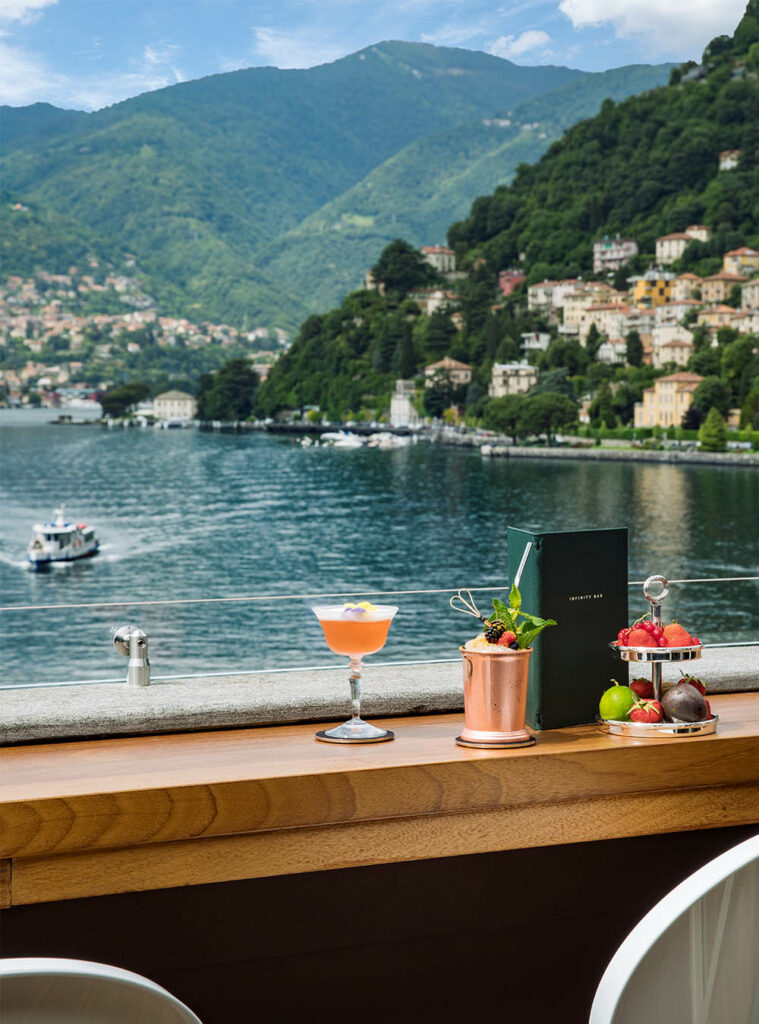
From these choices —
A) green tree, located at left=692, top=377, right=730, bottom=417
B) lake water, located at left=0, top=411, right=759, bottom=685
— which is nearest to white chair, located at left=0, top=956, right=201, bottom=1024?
lake water, located at left=0, top=411, right=759, bottom=685

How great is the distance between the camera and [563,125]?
74938 millimetres

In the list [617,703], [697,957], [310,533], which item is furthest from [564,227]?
[697,957]

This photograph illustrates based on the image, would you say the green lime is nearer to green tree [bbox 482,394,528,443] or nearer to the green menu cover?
the green menu cover

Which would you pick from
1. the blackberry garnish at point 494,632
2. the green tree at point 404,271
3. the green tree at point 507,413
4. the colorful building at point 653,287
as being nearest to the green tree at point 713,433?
the green tree at point 507,413

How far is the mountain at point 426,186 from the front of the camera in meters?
71.6

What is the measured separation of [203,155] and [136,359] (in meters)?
16.9

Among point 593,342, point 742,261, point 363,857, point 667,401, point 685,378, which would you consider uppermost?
point 742,261

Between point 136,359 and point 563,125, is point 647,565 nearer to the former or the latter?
point 136,359

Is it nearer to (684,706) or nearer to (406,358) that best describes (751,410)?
(406,358)

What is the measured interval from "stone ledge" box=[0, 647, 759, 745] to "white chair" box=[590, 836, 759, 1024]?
579 mm

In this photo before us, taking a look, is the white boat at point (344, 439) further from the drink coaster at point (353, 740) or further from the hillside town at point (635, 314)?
the drink coaster at point (353, 740)

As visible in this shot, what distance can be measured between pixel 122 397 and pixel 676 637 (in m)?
70.2

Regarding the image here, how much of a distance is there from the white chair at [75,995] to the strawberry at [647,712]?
66 centimetres

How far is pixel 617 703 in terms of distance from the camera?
1.28m
